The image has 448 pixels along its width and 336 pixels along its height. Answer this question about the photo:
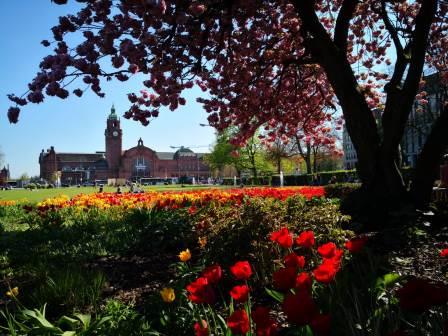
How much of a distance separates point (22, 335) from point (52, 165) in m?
147

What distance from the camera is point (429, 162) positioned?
6.92 meters

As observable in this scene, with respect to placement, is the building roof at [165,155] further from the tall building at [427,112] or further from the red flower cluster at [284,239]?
the red flower cluster at [284,239]

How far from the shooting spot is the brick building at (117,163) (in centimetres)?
12706

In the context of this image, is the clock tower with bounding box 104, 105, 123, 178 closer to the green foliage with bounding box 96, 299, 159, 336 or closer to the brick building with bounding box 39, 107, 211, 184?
the brick building with bounding box 39, 107, 211, 184

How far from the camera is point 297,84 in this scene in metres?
11.2

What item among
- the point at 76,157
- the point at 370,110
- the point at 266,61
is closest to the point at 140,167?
the point at 76,157

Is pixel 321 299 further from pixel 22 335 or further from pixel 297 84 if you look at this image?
pixel 297 84

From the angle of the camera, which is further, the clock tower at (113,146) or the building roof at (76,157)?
the building roof at (76,157)

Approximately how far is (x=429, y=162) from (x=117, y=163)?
12560 cm

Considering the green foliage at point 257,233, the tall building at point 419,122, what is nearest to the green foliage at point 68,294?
the green foliage at point 257,233

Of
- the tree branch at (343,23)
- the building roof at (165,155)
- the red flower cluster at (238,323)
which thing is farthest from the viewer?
the building roof at (165,155)

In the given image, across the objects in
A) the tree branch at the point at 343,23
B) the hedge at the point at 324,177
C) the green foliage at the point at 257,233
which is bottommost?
the green foliage at the point at 257,233

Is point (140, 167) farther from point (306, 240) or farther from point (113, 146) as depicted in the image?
point (306, 240)

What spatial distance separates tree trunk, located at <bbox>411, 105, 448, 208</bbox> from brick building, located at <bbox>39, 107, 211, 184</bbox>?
114754 millimetres
